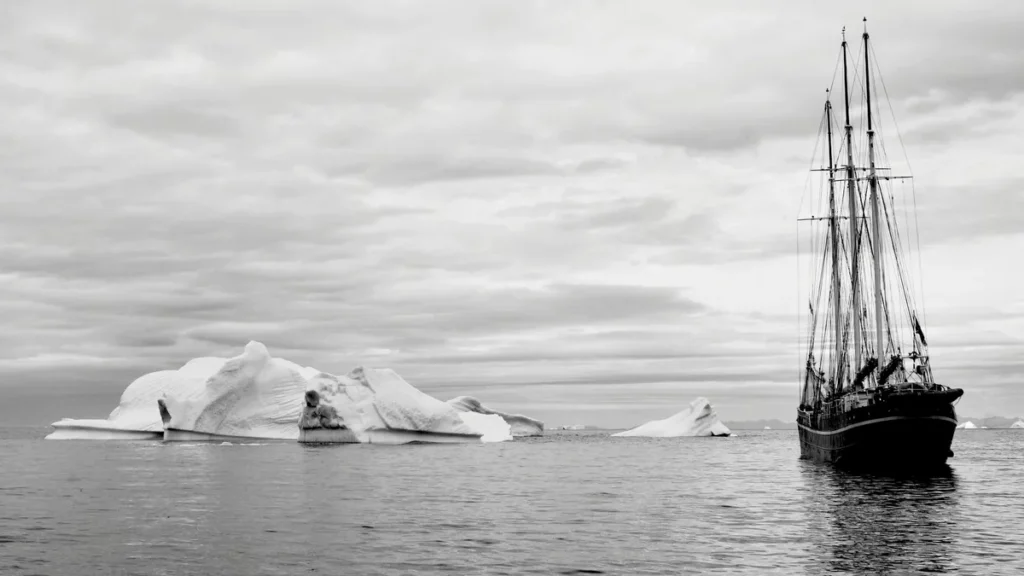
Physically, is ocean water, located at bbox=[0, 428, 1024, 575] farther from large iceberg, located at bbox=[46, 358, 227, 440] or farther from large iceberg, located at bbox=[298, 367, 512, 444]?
large iceberg, located at bbox=[46, 358, 227, 440]

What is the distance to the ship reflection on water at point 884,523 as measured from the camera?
18.4 metres

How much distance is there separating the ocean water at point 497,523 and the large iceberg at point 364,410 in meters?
27.2

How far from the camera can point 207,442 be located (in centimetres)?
8256

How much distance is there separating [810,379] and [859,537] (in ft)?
152

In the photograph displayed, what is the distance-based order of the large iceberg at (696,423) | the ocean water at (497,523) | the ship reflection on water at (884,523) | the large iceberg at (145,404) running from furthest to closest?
the large iceberg at (696,423)
the large iceberg at (145,404)
the ship reflection on water at (884,523)
the ocean water at (497,523)

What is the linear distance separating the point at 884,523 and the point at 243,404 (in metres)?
63.8

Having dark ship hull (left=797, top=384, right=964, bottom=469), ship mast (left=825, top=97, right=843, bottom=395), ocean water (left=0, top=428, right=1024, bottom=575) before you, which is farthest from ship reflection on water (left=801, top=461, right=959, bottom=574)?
ship mast (left=825, top=97, right=843, bottom=395)

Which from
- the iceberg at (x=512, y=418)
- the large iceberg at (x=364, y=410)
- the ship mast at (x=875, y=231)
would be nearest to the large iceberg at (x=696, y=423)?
the iceberg at (x=512, y=418)

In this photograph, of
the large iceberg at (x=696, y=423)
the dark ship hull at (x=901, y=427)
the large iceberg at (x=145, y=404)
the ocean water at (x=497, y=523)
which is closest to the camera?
the ocean water at (x=497, y=523)

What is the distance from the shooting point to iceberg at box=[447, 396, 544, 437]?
353 feet

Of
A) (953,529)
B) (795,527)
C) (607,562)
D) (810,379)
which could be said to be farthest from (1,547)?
(810,379)

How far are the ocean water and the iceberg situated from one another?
61054mm

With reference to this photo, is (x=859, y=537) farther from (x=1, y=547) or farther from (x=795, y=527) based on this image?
(x=1, y=547)

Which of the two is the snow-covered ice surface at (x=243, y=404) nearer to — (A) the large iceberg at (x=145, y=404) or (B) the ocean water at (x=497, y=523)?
(A) the large iceberg at (x=145, y=404)
